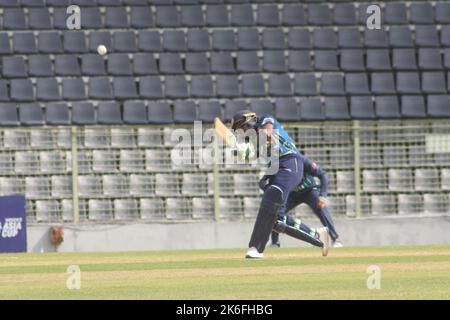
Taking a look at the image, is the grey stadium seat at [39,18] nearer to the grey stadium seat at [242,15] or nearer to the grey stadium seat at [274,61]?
the grey stadium seat at [242,15]

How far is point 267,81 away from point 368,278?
12.4 metres

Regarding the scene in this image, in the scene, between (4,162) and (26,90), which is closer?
(4,162)

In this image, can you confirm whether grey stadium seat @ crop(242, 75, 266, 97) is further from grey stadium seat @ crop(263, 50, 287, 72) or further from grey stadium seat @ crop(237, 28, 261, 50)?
grey stadium seat @ crop(237, 28, 261, 50)

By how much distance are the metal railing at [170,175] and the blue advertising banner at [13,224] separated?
101 cm

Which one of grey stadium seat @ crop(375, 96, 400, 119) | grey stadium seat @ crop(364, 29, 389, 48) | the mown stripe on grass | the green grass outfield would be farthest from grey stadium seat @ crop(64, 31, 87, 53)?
the mown stripe on grass

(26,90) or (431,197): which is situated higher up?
(26,90)

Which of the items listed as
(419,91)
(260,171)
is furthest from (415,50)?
(260,171)

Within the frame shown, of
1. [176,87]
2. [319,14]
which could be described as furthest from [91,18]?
[319,14]

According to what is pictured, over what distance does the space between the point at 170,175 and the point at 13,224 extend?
3.10m

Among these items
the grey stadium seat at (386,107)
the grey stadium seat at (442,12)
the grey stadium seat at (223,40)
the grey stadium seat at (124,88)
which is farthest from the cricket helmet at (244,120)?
the grey stadium seat at (442,12)

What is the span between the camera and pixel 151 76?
24.8 metres

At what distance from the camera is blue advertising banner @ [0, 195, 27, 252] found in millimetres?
20877
